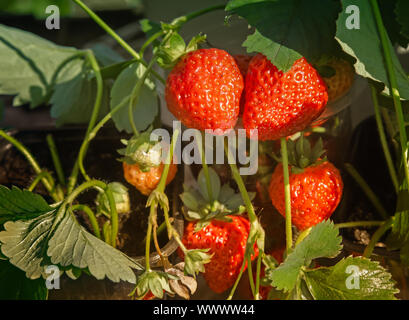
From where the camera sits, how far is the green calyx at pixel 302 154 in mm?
494

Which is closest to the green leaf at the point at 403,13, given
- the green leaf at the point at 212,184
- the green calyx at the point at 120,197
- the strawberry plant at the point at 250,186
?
the strawberry plant at the point at 250,186

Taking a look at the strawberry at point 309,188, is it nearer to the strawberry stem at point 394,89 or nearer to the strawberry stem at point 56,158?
the strawberry stem at point 394,89

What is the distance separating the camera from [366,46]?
416 millimetres

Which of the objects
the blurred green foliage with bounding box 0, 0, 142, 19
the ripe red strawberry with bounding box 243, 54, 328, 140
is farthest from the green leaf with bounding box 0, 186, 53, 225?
the blurred green foliage with bounding box 0, 0, 142, 19

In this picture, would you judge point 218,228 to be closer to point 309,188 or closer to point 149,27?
point 309,188

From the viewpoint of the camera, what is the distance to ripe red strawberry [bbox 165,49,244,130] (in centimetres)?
44

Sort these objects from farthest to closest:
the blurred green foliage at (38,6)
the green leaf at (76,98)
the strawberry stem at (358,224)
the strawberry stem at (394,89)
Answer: the blurred green foliage at (38,6) → the green leaf at (76,98) → the strawberry stem at (358,224) → the strawberry stem at (394,89)

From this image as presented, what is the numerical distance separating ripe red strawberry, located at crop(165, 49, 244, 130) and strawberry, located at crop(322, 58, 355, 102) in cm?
10

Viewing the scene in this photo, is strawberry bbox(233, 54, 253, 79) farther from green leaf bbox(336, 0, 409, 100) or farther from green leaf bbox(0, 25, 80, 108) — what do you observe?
green leaf bbox(0, 25, 80, 108)

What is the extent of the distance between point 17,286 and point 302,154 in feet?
1.01

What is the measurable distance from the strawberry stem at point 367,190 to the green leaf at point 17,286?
365mm

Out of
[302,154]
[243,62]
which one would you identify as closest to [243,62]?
[243,62]

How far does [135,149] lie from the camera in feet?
1.58

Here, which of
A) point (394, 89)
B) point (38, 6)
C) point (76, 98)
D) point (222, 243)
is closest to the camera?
point (394, 89)
